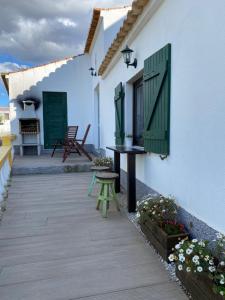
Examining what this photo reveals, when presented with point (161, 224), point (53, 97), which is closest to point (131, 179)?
point (161, 224)

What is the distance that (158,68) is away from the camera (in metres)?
2.68

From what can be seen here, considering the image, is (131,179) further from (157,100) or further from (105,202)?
(157,100)

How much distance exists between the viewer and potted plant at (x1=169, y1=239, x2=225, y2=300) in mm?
1413

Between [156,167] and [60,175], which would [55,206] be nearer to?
[156,167]

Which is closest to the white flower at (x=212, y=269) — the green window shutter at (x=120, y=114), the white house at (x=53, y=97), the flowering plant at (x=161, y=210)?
the flowering plant at (x=161, y=210)

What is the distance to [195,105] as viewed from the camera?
6.61 feet

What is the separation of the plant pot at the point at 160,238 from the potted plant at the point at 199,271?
31 cm

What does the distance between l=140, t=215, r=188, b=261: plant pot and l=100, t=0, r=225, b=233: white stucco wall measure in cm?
29

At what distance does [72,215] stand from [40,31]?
11581mm

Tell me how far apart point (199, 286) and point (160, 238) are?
654mm

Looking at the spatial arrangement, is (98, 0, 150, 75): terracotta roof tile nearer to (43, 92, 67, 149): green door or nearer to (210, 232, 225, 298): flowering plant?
(210, 232, 225, 298): flowering plant

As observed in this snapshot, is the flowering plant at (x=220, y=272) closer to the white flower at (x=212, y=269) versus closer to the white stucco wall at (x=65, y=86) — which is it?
the white flower at (x=212, y=269)

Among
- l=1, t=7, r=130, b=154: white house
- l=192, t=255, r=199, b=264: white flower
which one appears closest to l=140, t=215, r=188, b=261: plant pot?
l=192, t=255, r=199, b=264: white flower

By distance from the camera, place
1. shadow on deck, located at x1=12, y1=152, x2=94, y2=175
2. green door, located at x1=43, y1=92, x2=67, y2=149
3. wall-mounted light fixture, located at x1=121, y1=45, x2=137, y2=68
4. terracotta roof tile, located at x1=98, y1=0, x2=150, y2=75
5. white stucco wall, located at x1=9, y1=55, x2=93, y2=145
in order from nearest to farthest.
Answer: terracotta roof tile, located at x1=98, y1=0, x2=150, y2=75 < wall-mounted light fixture, located at x1=121, y1=45, x2=137, y2=68 < shadow on deck, located at x1=12, y1=152, x2=94, y2=175 < white stucco wall, located at x1=9, y1=55, x2=93, y2=145 < green door, located at x1=43, y1=92, x2=67, y2=149
